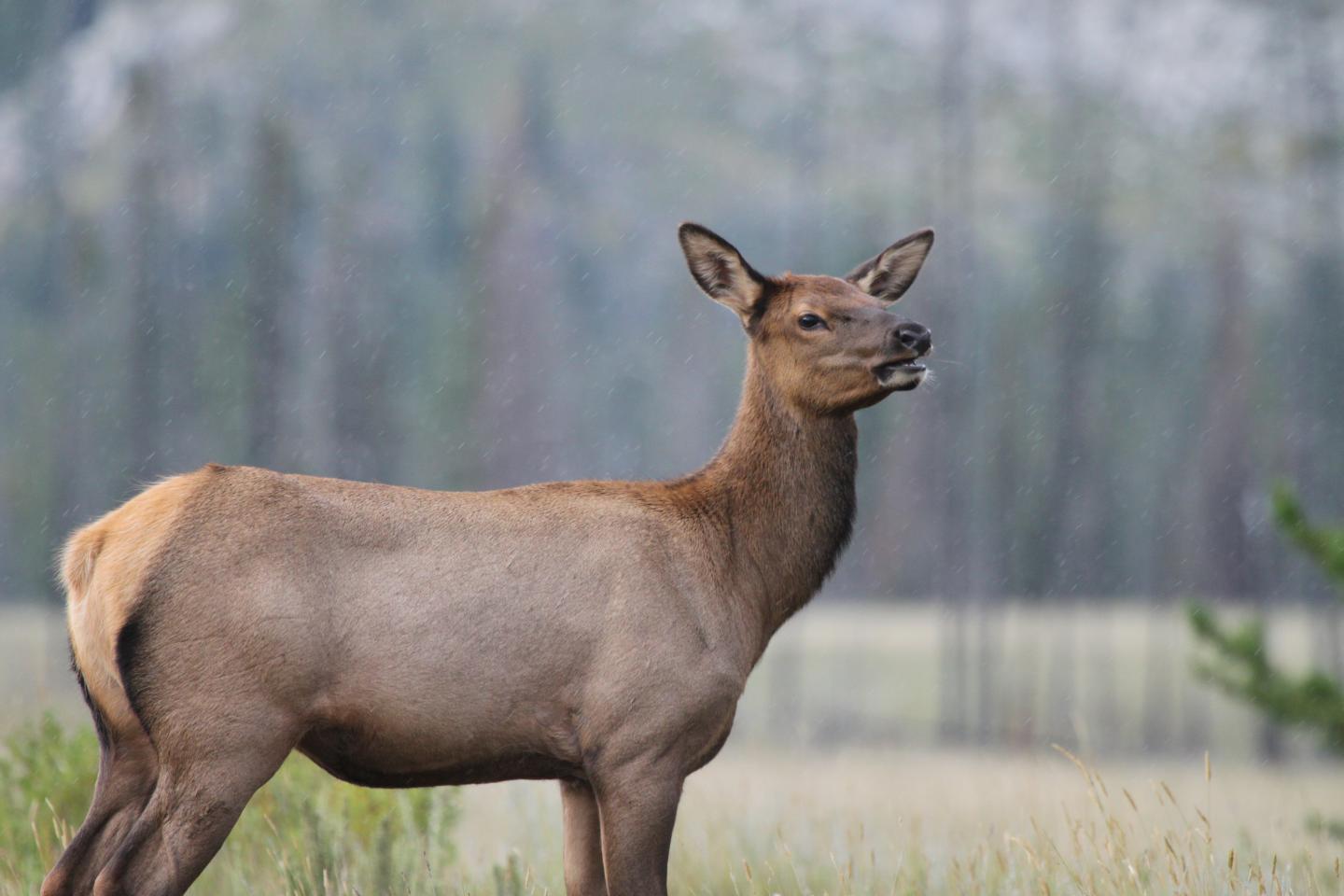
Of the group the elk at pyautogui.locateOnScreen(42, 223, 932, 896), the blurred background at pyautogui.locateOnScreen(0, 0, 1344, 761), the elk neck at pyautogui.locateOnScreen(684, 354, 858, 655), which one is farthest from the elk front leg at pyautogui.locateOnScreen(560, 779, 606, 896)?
the blurred background at pyautogui.locateOnScreen(0, 0, 1344, 761)

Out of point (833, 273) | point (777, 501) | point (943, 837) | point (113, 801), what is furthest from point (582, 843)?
point (833, 273)

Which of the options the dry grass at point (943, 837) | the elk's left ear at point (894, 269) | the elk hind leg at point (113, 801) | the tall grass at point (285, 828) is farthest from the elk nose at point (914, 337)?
the elk hind leg at point (113, 801)

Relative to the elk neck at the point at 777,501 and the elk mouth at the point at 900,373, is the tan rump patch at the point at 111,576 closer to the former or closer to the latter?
the elk neck at the point at 777,501

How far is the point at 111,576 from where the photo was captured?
4852mm

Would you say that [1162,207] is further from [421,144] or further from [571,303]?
[421,144]

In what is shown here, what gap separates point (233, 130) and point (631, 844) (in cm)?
8809

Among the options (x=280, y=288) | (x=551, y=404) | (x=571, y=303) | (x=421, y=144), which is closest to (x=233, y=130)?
(x=421, y=144)

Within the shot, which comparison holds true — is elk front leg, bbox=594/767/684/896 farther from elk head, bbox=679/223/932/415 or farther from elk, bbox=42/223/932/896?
elk head, bbox=679/223/932/415

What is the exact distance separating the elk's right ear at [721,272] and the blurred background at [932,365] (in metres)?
4.44

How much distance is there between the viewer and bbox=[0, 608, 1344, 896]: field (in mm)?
6113

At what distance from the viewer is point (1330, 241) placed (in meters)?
27.0

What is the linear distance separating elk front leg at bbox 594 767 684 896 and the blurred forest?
18491 millimetres

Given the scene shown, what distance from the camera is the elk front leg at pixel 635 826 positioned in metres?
5.09

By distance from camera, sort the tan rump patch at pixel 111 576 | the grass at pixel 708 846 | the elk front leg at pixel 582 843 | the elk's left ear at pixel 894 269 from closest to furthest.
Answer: the tan rump patch at pixel 111 576 < the elk front leg at pixel 582 843 < the grass at pixel 708 846 < the elk's left ear at pixel 894 269
